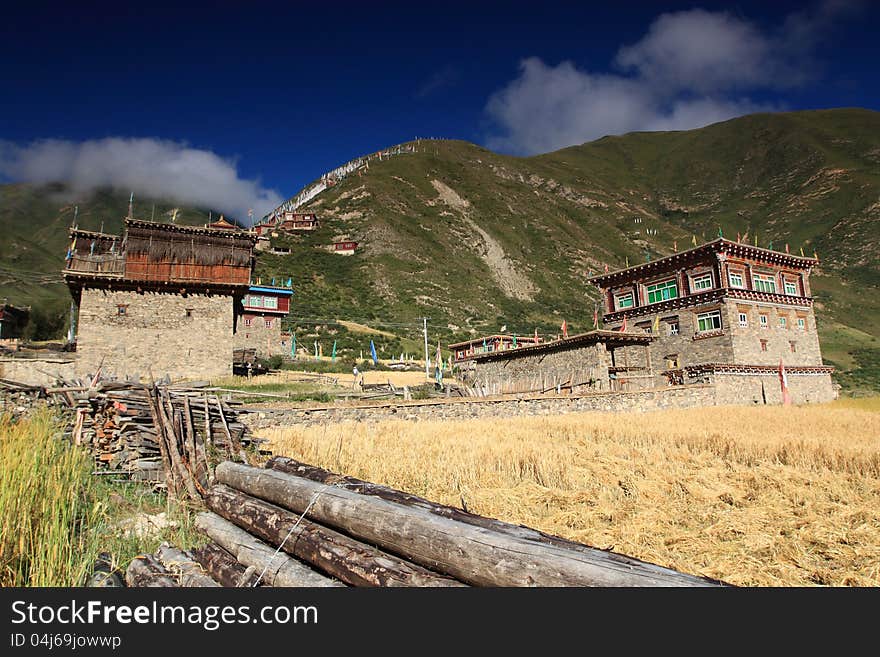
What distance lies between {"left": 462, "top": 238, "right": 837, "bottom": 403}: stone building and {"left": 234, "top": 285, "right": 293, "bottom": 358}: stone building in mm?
24061

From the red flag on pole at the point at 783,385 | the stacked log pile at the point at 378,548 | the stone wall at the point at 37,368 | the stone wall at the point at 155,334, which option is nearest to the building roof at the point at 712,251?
the red flag on pole at the point at 783,385

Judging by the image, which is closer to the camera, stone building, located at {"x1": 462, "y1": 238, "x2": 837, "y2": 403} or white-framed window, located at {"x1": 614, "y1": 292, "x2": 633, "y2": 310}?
stone building, located at {"x1": 462, "y1": 238, "x2": 837, "y2": 403}

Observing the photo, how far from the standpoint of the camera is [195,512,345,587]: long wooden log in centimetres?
395

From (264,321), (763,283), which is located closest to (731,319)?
(763,283)

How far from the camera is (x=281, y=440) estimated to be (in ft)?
45.8

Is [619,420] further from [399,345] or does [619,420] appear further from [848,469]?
[399,345]

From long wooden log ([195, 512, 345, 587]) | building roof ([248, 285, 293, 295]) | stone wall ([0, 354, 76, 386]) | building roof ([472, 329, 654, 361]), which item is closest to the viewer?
long wooden log ([195, 512, 345, 587])

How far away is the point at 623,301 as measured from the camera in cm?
4106

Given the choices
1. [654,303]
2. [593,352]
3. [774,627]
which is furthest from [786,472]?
[654,303]

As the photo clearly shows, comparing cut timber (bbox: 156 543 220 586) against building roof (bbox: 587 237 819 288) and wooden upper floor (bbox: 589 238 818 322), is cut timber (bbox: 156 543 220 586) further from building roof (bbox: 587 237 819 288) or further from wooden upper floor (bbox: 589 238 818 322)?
wooden upper floor (bbox: 589 238 818 322)

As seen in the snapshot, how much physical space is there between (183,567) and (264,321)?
5022cm

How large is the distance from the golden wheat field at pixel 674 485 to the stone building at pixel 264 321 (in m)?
37.3

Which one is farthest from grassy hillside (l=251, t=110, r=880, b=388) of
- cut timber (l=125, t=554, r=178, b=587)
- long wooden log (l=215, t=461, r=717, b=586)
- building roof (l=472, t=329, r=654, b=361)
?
cut timber (l=125, t=554, r=178, b=587)

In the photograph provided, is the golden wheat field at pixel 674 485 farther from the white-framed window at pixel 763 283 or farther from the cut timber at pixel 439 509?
the white-framed window at pixel 763 283
